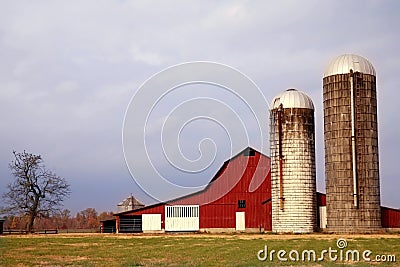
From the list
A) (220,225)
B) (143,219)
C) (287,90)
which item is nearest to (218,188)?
(220,225)

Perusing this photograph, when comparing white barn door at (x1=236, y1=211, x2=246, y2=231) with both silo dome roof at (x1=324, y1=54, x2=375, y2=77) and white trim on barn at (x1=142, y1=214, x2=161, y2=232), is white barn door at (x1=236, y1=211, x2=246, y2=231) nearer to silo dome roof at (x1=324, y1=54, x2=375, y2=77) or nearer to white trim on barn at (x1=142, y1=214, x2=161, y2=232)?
white trim on barn at (x1=142, y1=214, x2=161, y2=232)

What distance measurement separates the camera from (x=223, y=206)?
182 feet

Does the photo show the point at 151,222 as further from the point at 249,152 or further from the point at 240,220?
the point at 249,152

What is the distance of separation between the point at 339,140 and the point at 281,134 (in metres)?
4.86

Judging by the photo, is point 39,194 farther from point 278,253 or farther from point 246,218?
point 278,253

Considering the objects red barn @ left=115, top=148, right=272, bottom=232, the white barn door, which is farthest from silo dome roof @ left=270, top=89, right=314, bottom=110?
the white barn door

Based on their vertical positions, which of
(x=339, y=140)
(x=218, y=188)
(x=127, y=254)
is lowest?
(x=127, y=254)

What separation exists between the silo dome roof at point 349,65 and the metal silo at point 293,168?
3.89 m

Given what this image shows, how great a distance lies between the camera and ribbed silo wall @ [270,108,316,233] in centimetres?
4766

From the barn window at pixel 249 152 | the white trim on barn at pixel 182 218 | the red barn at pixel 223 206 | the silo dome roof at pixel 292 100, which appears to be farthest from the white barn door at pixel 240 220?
the silo dome roof at pixel 292 100

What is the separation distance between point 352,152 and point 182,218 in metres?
18.4

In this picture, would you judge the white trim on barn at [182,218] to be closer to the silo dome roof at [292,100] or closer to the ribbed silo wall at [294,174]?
the ribbed silo wall at [294,174]

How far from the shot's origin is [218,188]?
5700cm

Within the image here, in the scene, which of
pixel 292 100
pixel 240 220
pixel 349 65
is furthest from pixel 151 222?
pixel 349 65
